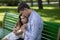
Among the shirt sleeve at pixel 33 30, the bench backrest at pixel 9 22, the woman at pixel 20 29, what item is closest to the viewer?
the shirt sleeve at pixel 33 30

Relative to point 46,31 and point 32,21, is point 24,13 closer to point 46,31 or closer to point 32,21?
point 32,21

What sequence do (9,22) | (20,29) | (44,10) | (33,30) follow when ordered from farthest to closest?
(44,10)
(9,22)
(20,29)
(33,30)

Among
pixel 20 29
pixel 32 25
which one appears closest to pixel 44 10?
pixel 20 29

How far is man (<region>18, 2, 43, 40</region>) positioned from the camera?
429cm

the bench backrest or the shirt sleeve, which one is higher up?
the shirt sleeve

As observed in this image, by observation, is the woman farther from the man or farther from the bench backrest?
the bench backrest

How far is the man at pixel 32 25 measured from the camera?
4.29m

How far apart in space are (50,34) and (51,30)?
0.31 ft

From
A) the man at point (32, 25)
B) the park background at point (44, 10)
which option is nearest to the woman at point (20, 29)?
the man at point (32, 25)

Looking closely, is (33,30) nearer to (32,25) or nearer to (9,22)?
(32,25)

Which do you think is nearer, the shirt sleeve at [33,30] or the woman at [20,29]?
the shirt sleeve at [33,30]

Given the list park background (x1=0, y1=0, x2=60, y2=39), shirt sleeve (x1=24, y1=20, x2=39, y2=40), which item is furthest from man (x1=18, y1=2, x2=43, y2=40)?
park background (x1=0, y1=0, x2=60, y2=39)

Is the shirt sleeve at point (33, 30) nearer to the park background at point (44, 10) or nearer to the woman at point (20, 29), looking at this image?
the woman at point (20, 29)

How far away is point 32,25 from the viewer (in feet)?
14.2
